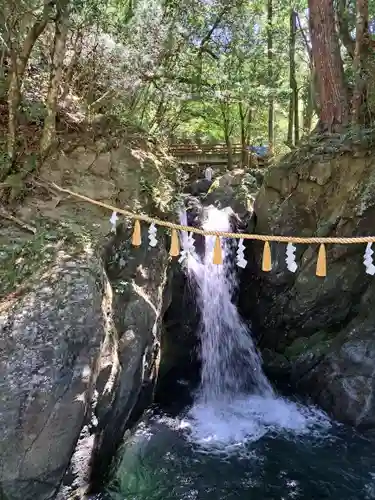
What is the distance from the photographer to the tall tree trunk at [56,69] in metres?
6.95

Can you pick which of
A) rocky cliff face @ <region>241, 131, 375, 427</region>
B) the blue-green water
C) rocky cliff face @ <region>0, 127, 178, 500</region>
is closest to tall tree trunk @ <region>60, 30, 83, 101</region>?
rocky cliff face @ <region>0, 127, 178, 500</region>

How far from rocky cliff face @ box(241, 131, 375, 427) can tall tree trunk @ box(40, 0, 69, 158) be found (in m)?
5.21

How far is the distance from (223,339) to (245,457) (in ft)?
10.8

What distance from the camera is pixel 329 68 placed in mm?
10039

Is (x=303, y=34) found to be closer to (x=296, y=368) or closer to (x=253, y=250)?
(x=253, y=250)

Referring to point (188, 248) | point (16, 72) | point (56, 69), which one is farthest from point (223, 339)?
point (16, 72)

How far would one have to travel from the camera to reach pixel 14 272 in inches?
246

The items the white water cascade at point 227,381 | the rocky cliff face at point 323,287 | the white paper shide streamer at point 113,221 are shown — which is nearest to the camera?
the white paper shide streamer at point 113,221

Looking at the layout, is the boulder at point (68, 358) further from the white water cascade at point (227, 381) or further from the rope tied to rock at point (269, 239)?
the white water cascade at point (227, 381)

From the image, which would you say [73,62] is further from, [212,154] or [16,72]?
[212,154]

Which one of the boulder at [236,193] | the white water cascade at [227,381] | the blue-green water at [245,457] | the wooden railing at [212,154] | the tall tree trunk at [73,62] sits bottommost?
the blue-green water at [245,457]

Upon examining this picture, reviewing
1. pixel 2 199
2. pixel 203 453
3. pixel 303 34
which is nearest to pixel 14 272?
pixel 2 199

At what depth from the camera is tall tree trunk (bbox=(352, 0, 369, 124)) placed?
9258mm

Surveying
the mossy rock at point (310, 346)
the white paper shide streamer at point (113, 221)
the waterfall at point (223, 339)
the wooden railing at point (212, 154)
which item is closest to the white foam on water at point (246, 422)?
the waterfall at point (223, 339)
